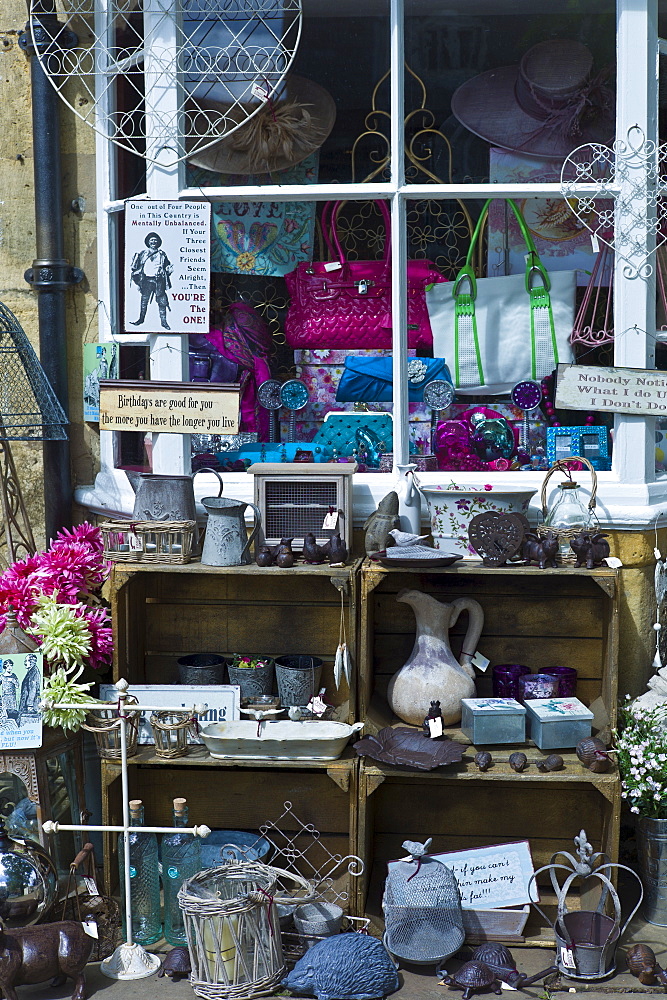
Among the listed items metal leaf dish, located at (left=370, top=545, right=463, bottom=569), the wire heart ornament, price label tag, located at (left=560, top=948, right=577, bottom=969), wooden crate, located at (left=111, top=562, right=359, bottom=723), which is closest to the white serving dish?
wooden crate, located at (left=111, top=562, right=359, bottom=723)

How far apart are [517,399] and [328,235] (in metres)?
0.89

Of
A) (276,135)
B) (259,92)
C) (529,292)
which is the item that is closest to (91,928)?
(529,292)

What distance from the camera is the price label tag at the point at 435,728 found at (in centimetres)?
326

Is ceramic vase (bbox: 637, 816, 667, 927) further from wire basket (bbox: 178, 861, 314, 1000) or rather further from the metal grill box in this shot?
the metal grill box

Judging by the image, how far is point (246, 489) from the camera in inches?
145

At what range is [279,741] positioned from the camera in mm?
3250

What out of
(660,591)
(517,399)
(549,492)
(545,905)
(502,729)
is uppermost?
(517,399)

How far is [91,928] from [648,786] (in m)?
1.74

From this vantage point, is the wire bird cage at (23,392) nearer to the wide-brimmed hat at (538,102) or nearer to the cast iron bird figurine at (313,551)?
the cast iron bird figurine at (313,551)

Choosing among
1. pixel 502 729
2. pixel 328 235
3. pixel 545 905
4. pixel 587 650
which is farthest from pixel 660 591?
pixel 328 235

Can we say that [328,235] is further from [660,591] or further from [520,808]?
[520,808]

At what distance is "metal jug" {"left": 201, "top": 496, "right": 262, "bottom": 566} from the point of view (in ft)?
11.0

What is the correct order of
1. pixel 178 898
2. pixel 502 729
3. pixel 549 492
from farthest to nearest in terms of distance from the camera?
1. pixel 549 492
2. pixel 502 729
3. pixel 178 898

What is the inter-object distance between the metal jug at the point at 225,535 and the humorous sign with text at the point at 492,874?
3.79 ft
